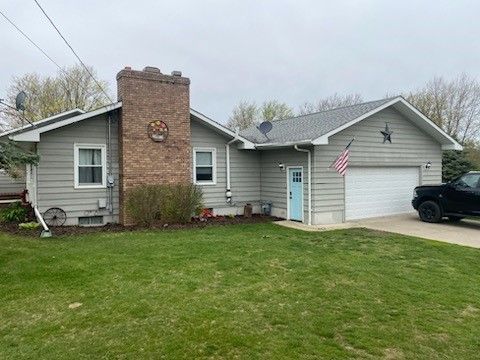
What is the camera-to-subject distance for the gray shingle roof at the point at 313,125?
42.3 feet

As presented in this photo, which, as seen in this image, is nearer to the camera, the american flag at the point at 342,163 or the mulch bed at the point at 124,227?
the mulch bed at the point at 124,227

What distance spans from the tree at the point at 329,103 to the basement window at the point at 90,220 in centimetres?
3042

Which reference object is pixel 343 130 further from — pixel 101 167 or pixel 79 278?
pixel 79 278

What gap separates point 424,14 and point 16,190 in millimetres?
24126

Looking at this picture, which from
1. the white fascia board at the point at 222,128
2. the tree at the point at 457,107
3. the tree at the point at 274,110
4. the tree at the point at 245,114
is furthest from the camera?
the tree at the point at 245,114

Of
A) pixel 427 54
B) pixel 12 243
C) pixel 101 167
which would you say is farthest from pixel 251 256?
pixel 427 54

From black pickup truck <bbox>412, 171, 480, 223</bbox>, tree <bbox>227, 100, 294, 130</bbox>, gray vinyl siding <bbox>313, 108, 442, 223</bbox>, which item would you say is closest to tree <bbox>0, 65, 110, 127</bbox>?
tree <bbox>227, 100, 294, 130</bbox>

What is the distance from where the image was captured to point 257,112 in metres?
35.3

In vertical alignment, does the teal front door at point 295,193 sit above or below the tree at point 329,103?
below

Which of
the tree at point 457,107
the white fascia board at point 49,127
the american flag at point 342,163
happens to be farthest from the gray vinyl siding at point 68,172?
the tree at point 457,107

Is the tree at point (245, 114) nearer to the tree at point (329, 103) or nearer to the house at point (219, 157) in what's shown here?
the tree at point (329, 103)

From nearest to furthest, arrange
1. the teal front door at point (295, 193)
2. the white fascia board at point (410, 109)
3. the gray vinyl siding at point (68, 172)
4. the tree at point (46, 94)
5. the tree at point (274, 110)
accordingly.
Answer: the gray vinyl siding at point (68, 172) < the white fascia board at point (410, 109) < the teal front door at point (295, 193) < the tree at point (46, 94) < the tree at point (274, 110)

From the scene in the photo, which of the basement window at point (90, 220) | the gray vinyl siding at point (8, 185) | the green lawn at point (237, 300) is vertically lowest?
the green lawn at point (237, 300)

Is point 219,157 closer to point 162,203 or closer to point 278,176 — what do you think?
point 278,176
